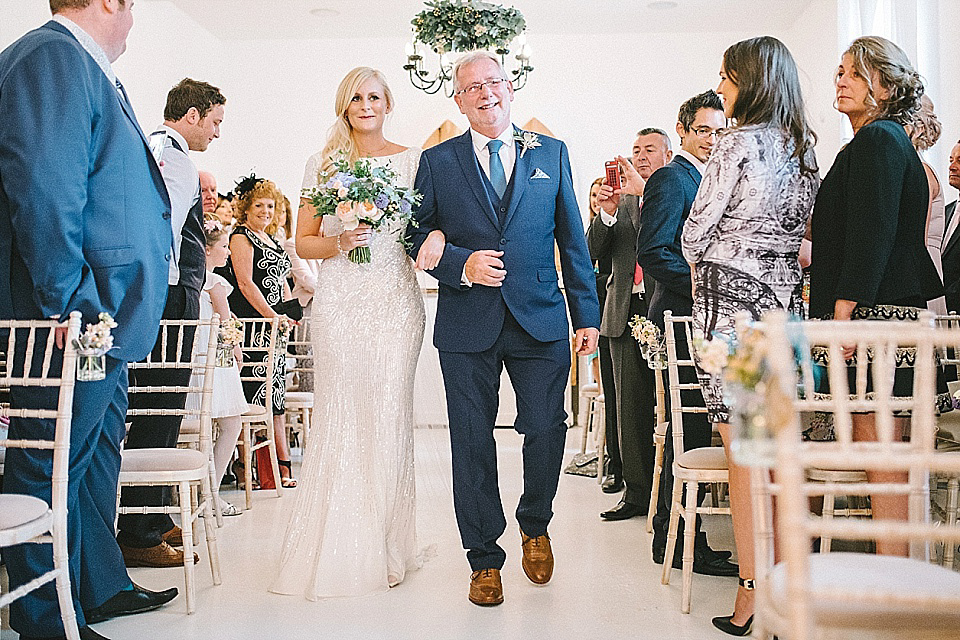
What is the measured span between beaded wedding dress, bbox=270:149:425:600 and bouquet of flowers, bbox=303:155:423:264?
0.18m

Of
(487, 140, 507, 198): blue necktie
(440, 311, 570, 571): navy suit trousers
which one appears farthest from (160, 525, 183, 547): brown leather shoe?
(487, 140, 507, 198): blue necktie

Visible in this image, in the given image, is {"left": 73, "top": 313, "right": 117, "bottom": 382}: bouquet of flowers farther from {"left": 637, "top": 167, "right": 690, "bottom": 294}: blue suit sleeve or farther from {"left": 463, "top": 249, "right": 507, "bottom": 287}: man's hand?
{"left": 637, "top": 167, "right": 690, "bottom": 294}: blue suit sleeve

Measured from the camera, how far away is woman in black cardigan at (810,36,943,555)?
250cm

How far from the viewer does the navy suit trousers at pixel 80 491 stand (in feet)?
8.16

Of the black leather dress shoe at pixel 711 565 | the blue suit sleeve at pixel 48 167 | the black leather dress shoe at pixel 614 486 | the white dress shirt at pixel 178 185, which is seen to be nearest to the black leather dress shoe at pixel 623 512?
the black leather dress shoe at pixel 614 486

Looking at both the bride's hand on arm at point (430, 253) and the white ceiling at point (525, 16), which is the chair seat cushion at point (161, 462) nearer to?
the bride's hand on arm at point (430, 253)

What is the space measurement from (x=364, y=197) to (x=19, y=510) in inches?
56.8

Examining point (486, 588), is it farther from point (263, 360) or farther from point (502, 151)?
point (263, 360)

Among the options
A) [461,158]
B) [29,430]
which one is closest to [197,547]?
[29,430]

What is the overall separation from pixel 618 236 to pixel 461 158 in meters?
1.71

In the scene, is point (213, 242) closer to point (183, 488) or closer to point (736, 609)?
point (183, 488)

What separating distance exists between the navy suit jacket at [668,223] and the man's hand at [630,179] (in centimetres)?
68

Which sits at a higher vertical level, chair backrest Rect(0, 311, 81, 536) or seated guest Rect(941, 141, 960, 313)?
seated guest Rect(941, 141, 960, 313)

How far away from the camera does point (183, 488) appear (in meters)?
3.10
